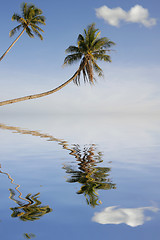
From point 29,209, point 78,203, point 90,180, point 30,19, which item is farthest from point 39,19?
point 29,209

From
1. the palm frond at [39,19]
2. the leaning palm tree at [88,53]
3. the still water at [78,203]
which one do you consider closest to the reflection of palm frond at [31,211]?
the still water at [78,203]

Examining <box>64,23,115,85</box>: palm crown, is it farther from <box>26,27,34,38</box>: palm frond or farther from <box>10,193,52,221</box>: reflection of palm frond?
<box>10,193,52,221</box>: reflection of palm frond

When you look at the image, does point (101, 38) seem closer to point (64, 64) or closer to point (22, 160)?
point (64, 64)

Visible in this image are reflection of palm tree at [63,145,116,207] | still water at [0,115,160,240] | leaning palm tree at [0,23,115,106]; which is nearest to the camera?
still water at [0,115,160,240]

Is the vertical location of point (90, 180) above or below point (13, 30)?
below

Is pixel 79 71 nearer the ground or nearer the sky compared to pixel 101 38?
nearer the ground

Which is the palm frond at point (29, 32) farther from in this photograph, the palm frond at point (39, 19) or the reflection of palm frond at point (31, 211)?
the reflection of palm frond at point (31, 211)

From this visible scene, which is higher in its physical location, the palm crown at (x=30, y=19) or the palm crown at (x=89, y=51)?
the palm crown at (x=30, y=19)

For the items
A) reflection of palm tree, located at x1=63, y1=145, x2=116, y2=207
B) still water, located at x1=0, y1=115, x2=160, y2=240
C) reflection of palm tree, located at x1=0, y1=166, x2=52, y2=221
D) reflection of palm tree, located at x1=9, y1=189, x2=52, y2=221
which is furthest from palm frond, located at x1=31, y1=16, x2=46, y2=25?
reflection of palm tree, located at x1=9, y1=189, x2=52, y2=221

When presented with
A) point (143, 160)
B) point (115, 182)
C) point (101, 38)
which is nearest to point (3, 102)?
point (101, 38)

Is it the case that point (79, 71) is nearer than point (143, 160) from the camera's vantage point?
No

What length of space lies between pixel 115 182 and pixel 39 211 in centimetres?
248

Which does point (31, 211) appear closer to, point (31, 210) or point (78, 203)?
point (31, 210)

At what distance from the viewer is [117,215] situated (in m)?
3.47
